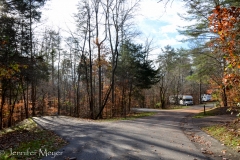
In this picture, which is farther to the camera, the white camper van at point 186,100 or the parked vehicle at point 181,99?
the parked vehicle at point 181,99

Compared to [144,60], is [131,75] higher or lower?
lower

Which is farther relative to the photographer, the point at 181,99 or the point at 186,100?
the point at 181,99

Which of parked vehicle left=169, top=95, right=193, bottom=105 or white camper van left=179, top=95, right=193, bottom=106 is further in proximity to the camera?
A: parked vehicle left=169, top=95, right=193, bottom=105

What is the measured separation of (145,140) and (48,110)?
2951 cm

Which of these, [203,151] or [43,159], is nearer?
[43,159]

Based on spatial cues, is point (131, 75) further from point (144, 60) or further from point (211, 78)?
point (211, 78)

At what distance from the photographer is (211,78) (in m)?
22.1

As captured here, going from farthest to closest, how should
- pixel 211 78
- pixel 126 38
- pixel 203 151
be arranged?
pixel 126 38
pixel 211 78
pixel 203 151

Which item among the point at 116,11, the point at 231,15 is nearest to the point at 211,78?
the point at 116,11

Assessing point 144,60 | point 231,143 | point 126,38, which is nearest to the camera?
point 231,143

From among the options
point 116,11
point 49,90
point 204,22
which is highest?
point 116,11

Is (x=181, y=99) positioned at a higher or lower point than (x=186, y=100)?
higher

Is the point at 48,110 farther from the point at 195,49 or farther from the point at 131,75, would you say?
the point at 195,49

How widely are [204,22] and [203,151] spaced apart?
13.0m
